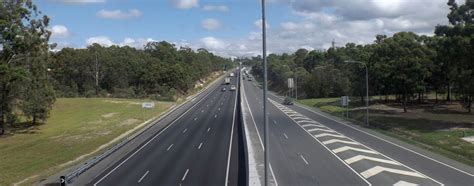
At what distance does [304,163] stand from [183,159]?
899cm

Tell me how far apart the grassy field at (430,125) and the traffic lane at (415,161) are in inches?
105

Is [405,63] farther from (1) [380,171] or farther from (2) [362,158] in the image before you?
(1) [380,171]

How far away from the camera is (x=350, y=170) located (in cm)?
3027

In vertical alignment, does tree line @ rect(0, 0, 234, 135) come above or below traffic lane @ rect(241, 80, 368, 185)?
above

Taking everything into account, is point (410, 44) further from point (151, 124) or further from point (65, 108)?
point (65, 108)

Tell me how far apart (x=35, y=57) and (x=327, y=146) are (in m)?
38.9

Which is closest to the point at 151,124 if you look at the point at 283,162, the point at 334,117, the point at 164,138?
the point at 164,138

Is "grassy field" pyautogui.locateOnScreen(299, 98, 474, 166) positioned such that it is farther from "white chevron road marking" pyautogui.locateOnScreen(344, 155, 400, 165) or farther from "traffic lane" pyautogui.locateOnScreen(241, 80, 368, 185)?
"traffic lane" pyautogui.locateOnScreen(241, 80, 368, 185)

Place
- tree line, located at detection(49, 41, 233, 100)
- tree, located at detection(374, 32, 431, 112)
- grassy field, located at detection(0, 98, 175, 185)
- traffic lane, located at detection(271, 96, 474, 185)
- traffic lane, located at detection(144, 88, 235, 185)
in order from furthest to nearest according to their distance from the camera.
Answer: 1. tree line, located at detection(49, 41, 233, 100)
2. tree, located at detection(374, 32, 431, 112)
3. grassy field, located at detection(0, 98, 175, 185)
4. traffic lane, located at detection(144, 88, 235, 185)
5. traffic lane, located at detection(271, 96, 474, 185)

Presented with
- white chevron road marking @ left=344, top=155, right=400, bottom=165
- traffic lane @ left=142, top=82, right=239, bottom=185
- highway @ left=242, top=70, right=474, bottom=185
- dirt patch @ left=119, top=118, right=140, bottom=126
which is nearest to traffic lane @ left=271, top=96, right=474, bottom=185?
highway @ left=242, top=70, right=474, bottom=185

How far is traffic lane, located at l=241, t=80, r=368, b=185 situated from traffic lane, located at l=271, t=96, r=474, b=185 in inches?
162

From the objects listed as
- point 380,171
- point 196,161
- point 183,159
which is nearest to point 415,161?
point 380,171

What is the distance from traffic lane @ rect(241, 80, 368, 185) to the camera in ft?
90.1

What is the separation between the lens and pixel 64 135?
58125mm
